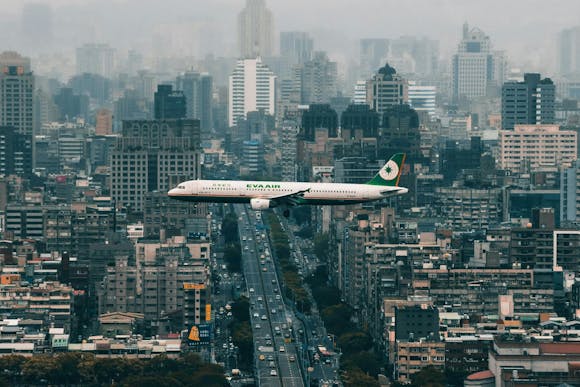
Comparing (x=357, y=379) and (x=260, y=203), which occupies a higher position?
(x=260, y=203)

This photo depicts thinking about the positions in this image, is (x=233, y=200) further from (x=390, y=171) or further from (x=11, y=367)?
(x=11, y=367)

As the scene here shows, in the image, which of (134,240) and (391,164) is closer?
(391,164)

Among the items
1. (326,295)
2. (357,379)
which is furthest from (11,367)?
(326,295)

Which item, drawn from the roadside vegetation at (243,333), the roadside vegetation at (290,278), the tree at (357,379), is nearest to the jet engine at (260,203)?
the tree at (357,379)

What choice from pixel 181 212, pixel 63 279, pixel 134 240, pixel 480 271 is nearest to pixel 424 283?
pixel 480 271

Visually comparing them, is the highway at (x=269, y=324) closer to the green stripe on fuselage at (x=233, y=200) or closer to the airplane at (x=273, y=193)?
the green stripe on fuselage at (x=233, y=200)

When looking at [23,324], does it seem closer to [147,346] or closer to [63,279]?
[147,346]

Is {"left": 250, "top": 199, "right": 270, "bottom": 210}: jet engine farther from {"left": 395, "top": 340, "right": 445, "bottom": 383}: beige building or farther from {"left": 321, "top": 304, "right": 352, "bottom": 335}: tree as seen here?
{"left": 321, "top": 304, "right": 352, "bottom": 335}: tree
